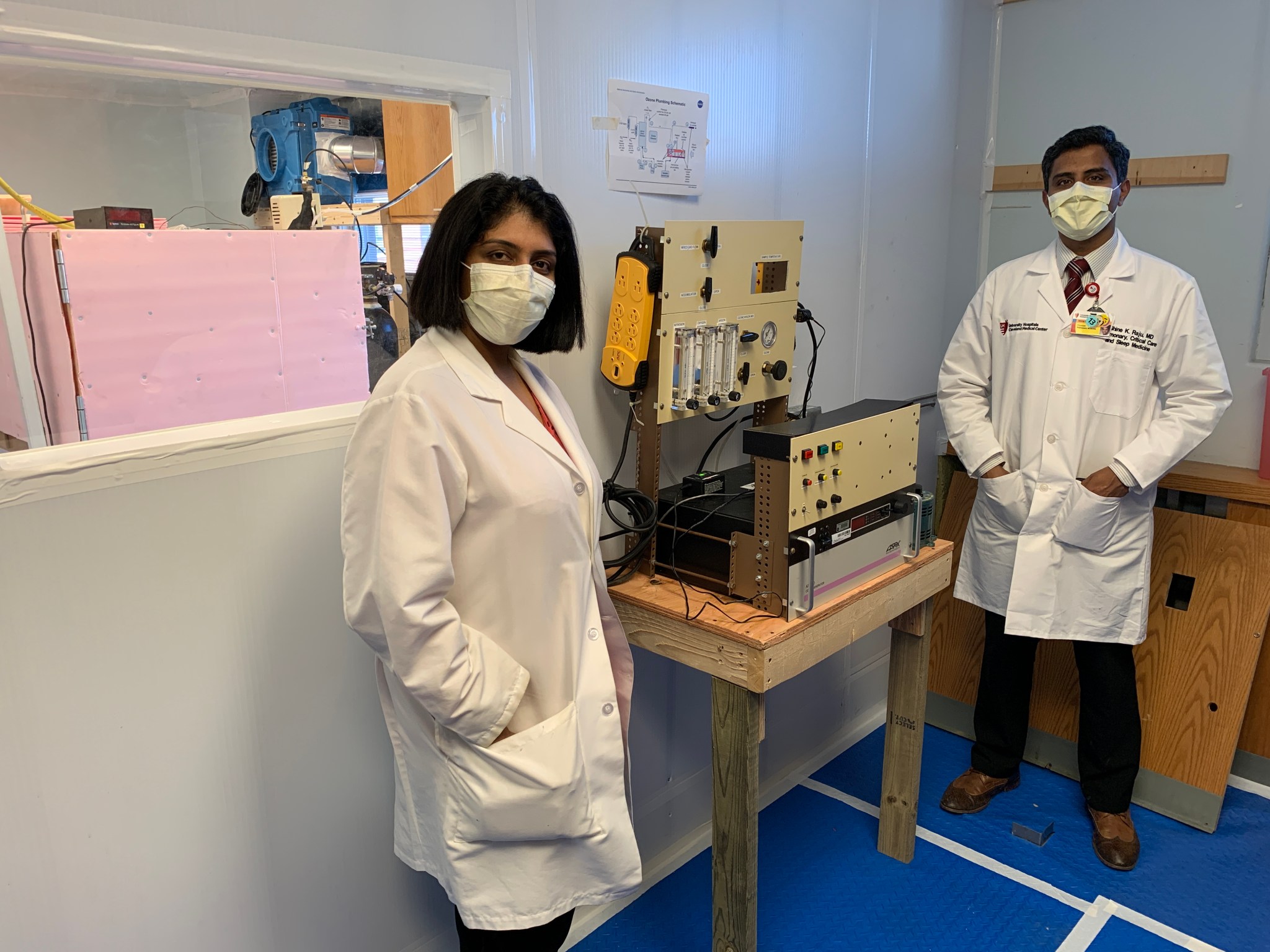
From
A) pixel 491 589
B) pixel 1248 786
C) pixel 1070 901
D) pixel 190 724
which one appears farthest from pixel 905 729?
pixel 190 724

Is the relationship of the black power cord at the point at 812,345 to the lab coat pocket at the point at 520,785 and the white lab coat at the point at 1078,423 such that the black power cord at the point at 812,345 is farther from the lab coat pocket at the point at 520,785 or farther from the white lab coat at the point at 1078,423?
the lab coat pocket at the point at 520,785

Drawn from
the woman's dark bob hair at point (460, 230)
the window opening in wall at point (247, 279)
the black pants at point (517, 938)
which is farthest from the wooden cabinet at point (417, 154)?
the black pants at point (517, 938)

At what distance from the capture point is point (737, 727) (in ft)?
5.54

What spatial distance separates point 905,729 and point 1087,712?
0.57 meters

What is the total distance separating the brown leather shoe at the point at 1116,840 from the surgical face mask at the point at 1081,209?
1541mm

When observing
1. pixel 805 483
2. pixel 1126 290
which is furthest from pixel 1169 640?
pixel 805 483

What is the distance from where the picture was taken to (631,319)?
184cm

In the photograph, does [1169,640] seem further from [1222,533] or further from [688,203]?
[688,203]

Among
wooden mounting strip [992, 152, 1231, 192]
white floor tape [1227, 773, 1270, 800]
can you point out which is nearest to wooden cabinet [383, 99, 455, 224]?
wooden mounting strip [992, 152, 1231, 192]

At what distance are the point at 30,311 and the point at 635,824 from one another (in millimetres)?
1688

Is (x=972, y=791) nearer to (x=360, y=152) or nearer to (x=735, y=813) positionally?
(x=735, y=813)

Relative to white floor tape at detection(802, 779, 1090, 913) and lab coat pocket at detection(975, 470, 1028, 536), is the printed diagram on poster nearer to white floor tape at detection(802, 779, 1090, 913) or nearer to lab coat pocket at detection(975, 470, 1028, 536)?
lab coat pocket at detection(975, 470, 1028, 536)

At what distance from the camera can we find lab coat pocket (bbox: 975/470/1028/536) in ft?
7.71

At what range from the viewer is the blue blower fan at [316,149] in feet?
6.64
